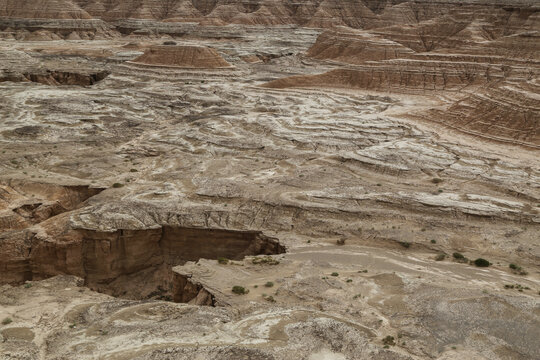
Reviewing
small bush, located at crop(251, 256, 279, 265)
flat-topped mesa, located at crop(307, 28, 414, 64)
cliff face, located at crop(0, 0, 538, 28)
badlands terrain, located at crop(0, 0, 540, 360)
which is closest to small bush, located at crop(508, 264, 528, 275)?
badlands terrain, located at crop(0, 0, 540, 360)

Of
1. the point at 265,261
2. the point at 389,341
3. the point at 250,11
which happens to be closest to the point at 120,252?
the point at 265,261

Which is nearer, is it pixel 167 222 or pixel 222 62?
pixel 167 222

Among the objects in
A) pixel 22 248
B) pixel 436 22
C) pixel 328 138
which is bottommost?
pixel 22 248

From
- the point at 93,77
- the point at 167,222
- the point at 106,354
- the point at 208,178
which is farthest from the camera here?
the point at 93,77

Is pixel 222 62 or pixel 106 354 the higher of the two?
pixel 222 62

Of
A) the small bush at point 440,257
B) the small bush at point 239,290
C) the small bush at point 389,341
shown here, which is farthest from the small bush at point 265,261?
the small bush at point 440,257

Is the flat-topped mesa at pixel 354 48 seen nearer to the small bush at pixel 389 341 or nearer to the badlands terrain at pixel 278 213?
the badlands terrain at pixel 278 213

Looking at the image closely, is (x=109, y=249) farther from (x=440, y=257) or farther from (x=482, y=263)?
(x=482, y=263)

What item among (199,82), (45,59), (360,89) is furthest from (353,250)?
(45,59)

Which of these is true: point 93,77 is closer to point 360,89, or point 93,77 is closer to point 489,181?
point 360,89
